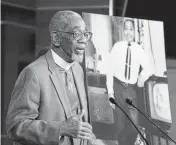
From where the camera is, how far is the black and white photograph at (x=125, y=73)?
291cm

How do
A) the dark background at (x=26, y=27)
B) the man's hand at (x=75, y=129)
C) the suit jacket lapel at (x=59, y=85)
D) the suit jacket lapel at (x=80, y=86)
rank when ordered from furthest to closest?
1. the dark background at (x=26, y=27)
2. the suit jacket lapel at (x=80, y=86)
3. the suit jacket lapel at (x=59, y=85)
4. the man's hand at (x=75, y=129)

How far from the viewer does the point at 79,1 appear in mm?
4723

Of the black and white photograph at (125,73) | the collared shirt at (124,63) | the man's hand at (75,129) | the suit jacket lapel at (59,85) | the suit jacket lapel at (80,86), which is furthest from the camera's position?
the collared shirt at (124,63)

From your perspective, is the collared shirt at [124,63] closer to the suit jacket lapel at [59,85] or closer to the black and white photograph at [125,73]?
the black and white photograph at [125,73]

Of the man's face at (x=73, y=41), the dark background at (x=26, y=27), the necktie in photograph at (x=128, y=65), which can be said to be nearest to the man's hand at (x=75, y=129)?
the man's face at (x=73, y=41)

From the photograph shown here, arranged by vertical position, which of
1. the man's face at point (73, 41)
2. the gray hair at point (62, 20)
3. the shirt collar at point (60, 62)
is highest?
the gray hair at point (62, 20)

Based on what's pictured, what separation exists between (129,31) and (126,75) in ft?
0.76

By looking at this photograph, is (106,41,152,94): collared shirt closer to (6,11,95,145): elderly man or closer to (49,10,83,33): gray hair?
(6,11,95,145): elderly man

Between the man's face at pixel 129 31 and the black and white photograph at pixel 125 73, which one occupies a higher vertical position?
the man's face at pixel 129 31

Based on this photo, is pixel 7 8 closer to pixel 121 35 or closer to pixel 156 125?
pixel 121 35

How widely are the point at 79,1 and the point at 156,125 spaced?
2120mm

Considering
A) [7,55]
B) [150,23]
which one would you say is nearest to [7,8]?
[7,55]

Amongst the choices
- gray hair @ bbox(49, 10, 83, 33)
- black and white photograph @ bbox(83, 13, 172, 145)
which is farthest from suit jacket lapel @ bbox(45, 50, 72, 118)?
black and white photograph @ bbox(83, 13, 172, 145)

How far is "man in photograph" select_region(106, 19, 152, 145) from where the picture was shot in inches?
116
